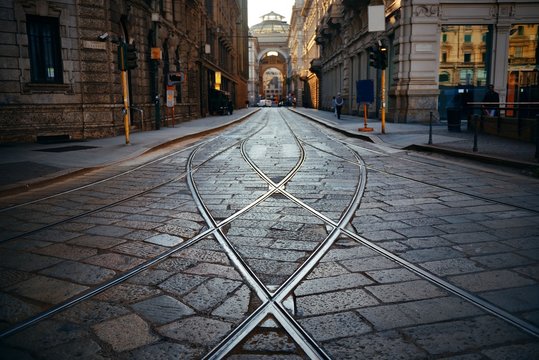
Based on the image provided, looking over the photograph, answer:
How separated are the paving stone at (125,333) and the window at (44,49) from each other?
1358cm

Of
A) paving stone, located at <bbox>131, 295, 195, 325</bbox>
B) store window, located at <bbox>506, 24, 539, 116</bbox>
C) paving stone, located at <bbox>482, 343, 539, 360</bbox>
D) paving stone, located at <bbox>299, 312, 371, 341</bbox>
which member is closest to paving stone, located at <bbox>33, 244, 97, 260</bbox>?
paving stone, located at <bbox>131, 295, 195, 325</bbox>

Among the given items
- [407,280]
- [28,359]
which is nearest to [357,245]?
[407,280]

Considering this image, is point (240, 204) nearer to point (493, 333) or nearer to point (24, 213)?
point (24, 213)

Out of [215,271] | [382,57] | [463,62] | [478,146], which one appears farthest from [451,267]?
[463,62]

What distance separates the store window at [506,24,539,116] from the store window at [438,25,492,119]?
1.08 metres

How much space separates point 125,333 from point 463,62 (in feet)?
67.7

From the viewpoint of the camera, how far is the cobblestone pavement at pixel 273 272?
2.37 meters

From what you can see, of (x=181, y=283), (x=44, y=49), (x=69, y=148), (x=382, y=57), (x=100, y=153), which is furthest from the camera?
(x=382, y=57)

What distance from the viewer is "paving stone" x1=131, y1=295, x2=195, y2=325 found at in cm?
264

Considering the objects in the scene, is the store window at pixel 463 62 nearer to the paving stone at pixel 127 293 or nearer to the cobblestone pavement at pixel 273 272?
the cobblestone pavement at pixel 273 272

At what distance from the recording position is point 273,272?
3348 mm

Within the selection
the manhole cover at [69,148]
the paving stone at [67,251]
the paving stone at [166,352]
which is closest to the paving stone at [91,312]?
the paving stone at [166,352]

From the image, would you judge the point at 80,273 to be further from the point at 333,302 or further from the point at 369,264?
the point at 369,264

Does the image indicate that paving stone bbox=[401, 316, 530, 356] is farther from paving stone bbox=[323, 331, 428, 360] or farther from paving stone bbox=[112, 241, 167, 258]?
paving stone bbox=[112, 241, 167, 258]
